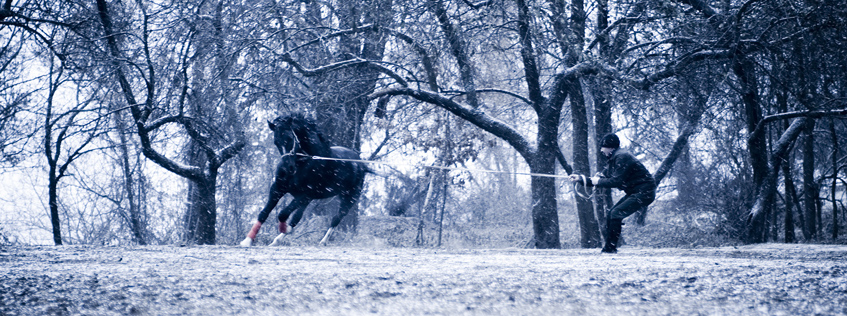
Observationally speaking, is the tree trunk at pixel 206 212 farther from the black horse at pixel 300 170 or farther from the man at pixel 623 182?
the man at pixel 623 182

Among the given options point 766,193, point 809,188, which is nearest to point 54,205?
point 766,193

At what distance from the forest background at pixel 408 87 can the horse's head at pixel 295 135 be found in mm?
1508

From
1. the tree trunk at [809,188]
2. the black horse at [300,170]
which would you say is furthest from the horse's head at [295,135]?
the tree trunk at [809,188]

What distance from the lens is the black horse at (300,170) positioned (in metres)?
12.2

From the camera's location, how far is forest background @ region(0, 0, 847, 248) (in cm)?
1178

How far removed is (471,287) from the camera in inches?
188

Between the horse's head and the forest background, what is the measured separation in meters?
1.51

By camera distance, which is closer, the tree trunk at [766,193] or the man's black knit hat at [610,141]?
the man's black knit hat at [610,141]

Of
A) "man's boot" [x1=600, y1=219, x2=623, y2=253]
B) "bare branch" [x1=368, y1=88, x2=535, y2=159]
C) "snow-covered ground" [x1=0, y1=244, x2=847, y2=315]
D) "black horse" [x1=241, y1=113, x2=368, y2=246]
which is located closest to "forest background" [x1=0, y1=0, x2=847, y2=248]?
"bare branch" [x1=368, y1=88, x2=535, y2=159]

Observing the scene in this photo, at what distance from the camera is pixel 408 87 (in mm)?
14617

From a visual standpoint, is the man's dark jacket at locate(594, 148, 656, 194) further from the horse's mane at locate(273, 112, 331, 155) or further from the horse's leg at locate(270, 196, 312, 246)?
the horse's leg at locate(270, 196, 312, 246)

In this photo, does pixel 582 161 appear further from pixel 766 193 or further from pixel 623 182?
pixel 623 182

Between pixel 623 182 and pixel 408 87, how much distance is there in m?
5.39

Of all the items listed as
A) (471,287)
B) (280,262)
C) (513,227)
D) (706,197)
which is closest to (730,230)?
(706,197)
